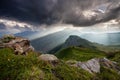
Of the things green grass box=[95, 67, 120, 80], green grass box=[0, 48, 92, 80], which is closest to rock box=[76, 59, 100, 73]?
green grass box=[95, 67, 120, 80]

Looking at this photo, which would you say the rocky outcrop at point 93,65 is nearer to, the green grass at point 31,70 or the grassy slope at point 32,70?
the grassy slope at point 32,70

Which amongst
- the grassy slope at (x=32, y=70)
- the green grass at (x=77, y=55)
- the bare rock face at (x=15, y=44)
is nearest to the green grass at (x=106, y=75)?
the grassy slope at (x=32, y=70)

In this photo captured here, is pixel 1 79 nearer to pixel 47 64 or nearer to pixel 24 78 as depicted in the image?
pixel 24 78

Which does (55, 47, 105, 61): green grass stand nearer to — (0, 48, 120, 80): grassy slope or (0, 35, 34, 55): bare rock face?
(0, 35, 34, 55): bare rock face

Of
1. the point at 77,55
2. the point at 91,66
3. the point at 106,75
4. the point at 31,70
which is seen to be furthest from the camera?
the point at 77,55

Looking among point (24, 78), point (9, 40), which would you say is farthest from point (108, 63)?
point (24, 78)

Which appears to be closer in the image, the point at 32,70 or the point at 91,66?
the point at 32,70

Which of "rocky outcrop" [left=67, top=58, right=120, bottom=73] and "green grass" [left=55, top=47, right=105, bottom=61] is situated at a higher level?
"rocky outcrop" [left=67, top=58, right=120, bottom=73]

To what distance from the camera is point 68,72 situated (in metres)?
16.7

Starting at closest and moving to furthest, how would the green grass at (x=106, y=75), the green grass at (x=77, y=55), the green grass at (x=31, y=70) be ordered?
the green grass at (x=31, y=70), the green grass at (x=106, y=75), the green grass at (x=77, y=55)

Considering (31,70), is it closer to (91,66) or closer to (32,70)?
(32,70)

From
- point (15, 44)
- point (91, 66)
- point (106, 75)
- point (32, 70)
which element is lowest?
point (106, 75)

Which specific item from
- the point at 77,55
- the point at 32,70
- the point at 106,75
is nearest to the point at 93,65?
the point at 106,75

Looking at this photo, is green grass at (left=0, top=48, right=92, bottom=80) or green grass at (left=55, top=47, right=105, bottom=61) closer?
green grass at (left=0, top=48, right=92, bottom=80)
